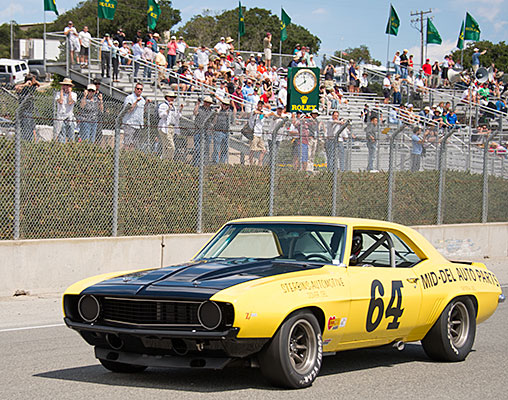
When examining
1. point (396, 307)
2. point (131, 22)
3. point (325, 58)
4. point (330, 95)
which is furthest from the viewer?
point (131, 22)

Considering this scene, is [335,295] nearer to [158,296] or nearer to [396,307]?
[396,307]

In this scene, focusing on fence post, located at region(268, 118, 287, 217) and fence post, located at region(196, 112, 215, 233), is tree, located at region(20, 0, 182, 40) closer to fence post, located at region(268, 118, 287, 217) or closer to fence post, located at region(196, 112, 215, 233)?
fence post, located at region(268, 118, 287, 217)

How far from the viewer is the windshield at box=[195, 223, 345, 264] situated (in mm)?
7301

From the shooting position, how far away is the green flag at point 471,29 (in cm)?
4312

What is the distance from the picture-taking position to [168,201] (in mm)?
14656

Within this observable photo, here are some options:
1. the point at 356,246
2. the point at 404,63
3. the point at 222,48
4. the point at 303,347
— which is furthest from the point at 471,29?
the point at 303,347

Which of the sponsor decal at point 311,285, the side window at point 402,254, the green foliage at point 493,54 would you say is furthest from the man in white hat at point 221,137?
the green foliage at point 493,54

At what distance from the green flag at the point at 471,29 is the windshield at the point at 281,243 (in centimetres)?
→ 3817

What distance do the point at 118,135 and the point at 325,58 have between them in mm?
22439

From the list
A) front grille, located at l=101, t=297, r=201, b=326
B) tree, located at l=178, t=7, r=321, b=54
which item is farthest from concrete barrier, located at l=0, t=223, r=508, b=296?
tree, located at l=178, t=7, r=321, b=54

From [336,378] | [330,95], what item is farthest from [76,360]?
[330,95]

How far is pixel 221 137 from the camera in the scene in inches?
600

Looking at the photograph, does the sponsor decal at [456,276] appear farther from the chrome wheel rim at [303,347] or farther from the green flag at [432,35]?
the green flag at [432,35]

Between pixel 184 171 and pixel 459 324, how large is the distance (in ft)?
25.4
